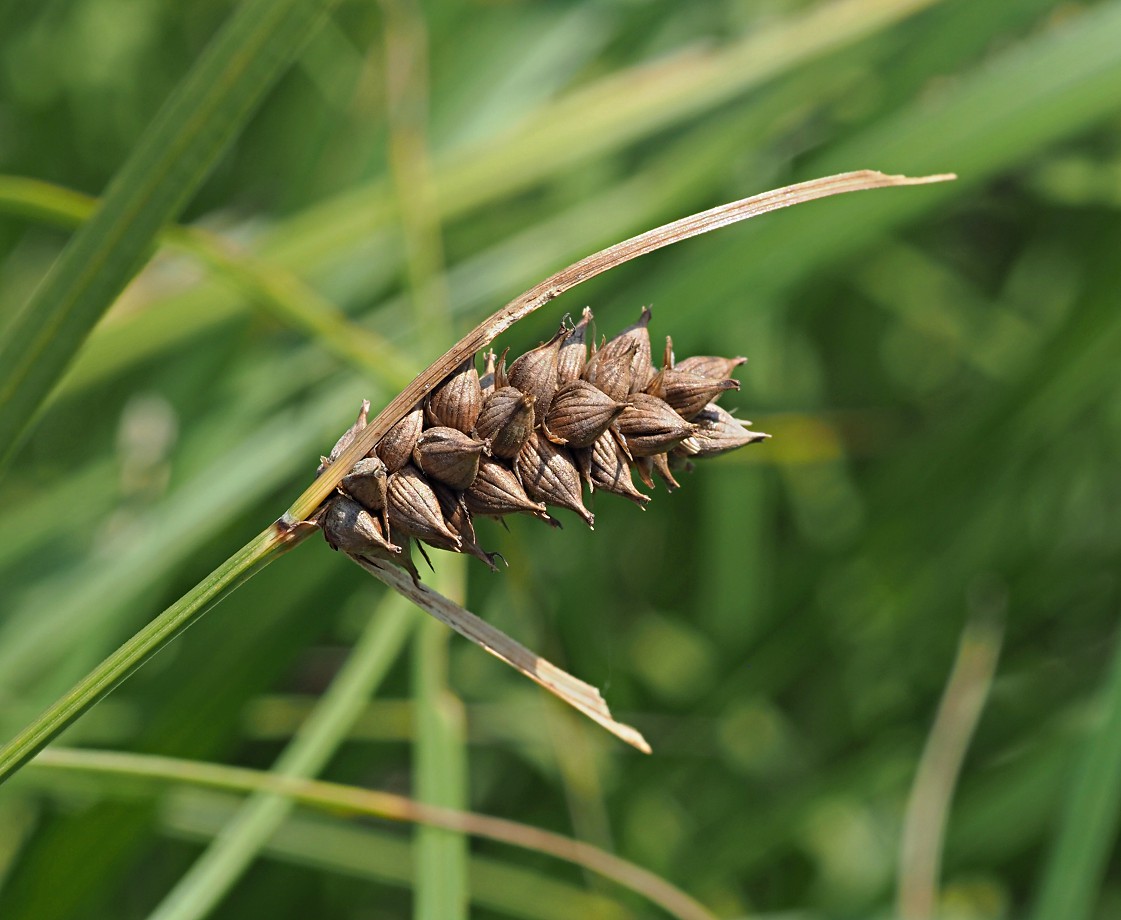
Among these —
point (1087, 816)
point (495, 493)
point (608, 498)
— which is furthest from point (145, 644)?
point (608, 498)

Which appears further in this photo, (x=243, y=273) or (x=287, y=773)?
(x=243, y=273)

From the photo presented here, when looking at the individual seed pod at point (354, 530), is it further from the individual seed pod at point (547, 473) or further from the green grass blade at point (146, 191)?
the green grass blade at point (146, 191)

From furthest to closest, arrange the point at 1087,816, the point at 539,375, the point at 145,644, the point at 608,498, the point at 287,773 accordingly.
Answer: the point at 608,498
the point at 1087,816
the point at 287,773
the point at 539,375
the point at 145,644

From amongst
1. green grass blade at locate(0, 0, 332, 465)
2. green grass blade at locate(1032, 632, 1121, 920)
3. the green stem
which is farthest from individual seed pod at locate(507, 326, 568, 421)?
green grass blade at locate(1032, 632, 1121, 920)

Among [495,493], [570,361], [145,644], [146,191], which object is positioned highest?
[146,191]

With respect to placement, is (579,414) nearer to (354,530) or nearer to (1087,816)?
(354,530)

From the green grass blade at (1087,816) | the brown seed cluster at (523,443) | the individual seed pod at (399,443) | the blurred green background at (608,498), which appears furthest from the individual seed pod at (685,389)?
the green grass blade at (1087,816)

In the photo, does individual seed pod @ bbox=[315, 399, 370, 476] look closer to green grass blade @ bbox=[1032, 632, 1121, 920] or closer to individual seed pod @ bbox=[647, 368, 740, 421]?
individual seed pod @ bbox=[647, 368, 740, 421]
